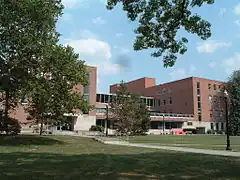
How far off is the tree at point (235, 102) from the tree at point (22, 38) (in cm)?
6492

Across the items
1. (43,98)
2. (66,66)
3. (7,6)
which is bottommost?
(43,98)

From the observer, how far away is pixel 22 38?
21.6 metres

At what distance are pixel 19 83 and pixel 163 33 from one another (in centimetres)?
1545

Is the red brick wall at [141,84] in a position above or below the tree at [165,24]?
above

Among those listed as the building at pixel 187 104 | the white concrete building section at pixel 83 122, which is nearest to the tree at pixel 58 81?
the white concrete building section at pixel 83 122

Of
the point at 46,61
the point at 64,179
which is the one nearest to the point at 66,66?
the point at 46,61

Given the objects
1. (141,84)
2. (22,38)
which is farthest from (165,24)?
(141,84)

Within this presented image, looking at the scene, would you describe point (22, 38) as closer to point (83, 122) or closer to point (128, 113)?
point (128, 113)

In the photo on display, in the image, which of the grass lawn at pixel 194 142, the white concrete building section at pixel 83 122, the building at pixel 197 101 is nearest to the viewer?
the grass lawn at pixel 194 142

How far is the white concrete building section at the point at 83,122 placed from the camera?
7750cm

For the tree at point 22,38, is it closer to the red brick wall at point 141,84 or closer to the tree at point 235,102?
the tree at point 235,102

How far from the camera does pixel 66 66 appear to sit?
2497cm

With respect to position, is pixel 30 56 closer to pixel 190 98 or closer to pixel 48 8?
pixel 48 8

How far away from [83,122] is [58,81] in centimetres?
5459
